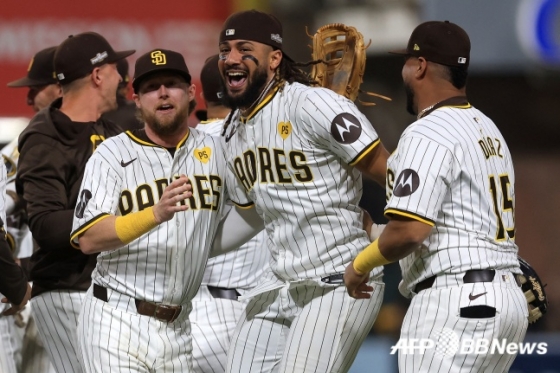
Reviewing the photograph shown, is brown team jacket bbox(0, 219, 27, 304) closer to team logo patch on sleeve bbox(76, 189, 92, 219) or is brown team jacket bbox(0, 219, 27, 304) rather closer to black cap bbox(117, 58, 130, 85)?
team logo patch on sleeve bbox(76, 189, 92, 219)

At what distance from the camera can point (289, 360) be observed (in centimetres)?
548

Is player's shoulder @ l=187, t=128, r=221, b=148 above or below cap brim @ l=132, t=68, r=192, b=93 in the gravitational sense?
below

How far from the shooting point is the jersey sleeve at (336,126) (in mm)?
5395

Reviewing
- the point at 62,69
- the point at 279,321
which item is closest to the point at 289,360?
the point at 279,321

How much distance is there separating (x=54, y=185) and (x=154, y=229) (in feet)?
2.89

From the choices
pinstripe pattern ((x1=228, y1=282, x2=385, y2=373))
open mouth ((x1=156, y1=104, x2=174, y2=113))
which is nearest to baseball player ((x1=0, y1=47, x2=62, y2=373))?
open mouth ((x1=156, y1=104, x2=174, y2=113))

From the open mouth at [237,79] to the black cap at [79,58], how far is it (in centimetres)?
131

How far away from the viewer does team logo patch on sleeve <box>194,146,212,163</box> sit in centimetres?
595

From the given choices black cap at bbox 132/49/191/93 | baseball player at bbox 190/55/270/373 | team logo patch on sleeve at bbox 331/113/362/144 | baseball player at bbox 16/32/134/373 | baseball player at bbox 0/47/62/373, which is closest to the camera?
team logo patch on sleeve at bbox 331/113/362/144

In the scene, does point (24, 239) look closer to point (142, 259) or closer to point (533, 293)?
point (142, 259)

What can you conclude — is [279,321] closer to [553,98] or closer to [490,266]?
[490,266]

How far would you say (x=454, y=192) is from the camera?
525 cm

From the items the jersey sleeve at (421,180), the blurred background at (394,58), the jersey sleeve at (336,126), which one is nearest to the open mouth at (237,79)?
the jersey sleeve at (336,126)

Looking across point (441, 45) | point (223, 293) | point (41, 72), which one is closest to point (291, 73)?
point (441, 45)
